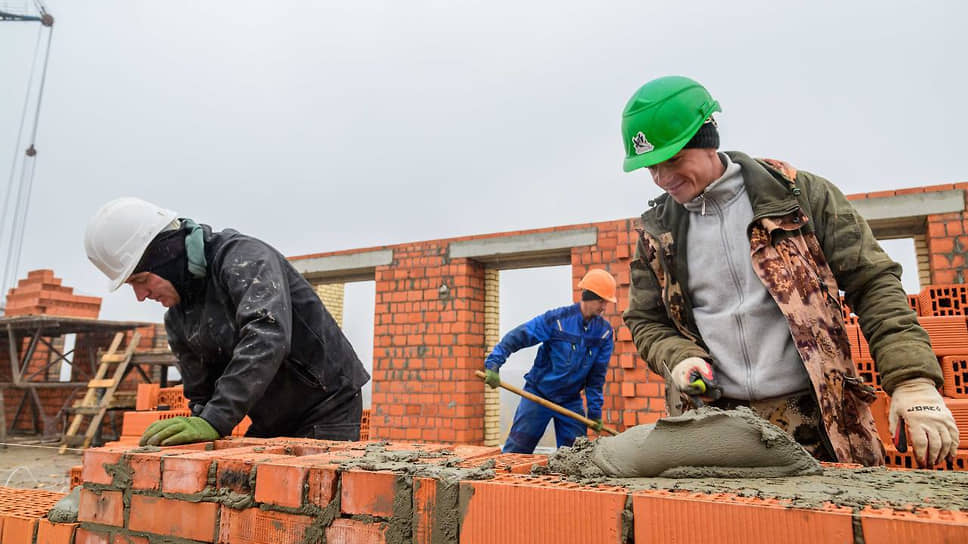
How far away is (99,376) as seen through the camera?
959 cm

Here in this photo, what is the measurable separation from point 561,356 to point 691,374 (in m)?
3.31

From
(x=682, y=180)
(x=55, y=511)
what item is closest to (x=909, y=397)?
(x=682, y=180)

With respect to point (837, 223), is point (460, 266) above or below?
above

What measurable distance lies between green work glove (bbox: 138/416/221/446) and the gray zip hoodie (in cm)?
166

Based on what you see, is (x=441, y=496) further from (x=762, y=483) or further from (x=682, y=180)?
(x=682, y=180)

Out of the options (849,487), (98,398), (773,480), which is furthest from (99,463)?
(98,398)

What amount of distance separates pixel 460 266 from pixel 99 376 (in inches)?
275

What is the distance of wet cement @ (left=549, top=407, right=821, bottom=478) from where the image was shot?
1.16m

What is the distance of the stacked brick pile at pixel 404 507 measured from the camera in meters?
0.86

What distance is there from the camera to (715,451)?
3.82ft

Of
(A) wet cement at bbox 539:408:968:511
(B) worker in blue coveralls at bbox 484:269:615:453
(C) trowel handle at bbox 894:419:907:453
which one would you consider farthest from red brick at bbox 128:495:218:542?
Result: (B) worker in blue coveralls at bbox 484:269:615:453

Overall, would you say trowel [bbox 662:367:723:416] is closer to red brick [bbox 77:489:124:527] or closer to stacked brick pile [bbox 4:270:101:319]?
red brick [bbox 77:489:124:527]

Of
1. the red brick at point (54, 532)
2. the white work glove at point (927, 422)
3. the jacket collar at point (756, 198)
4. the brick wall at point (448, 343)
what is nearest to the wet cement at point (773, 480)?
the white work glove at point (927, 422)

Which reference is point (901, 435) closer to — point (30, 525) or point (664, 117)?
point (664, 117)
